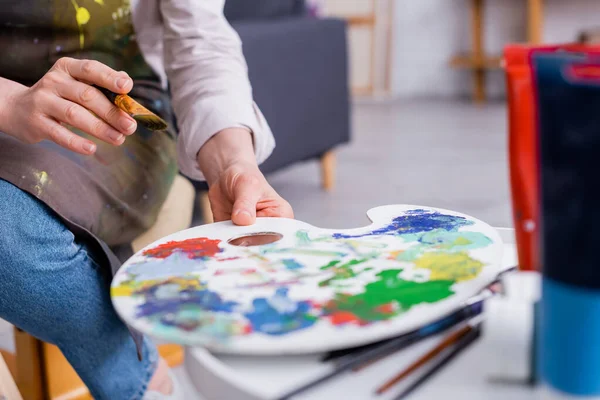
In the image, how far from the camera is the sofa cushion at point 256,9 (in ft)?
6.03

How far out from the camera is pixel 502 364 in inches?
13.7

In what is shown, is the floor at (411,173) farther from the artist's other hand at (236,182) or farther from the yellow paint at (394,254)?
the yellow paint at (394,254)

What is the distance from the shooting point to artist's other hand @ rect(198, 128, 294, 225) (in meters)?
0.56

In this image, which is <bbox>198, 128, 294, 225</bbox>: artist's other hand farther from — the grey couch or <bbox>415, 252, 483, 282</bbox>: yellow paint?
the grey couch

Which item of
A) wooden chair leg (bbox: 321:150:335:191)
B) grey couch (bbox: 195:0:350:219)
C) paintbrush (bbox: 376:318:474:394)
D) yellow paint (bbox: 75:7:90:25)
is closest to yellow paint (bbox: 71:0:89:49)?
yellow paint (bbox: 75:7:90:25)

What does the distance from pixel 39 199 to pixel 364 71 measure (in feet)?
12.5

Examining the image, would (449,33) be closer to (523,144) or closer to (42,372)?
(42,372)

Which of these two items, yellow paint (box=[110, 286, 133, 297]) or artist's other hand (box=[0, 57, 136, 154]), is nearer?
yellow paint (box=[110, 286, 133, 297])

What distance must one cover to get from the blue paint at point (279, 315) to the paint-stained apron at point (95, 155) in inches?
11.2

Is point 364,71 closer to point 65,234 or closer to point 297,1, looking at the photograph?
point 297,1

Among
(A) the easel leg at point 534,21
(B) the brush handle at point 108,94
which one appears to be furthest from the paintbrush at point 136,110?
(A) the easel leg at point 534,21

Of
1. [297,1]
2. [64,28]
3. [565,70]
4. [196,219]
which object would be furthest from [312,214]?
[565,70]

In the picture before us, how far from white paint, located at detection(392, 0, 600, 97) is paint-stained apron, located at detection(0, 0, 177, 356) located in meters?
3.36

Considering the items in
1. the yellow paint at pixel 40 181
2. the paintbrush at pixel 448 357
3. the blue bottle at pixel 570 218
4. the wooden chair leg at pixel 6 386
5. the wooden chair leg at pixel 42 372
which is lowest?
the wooden chair leg at pixel 42 372
